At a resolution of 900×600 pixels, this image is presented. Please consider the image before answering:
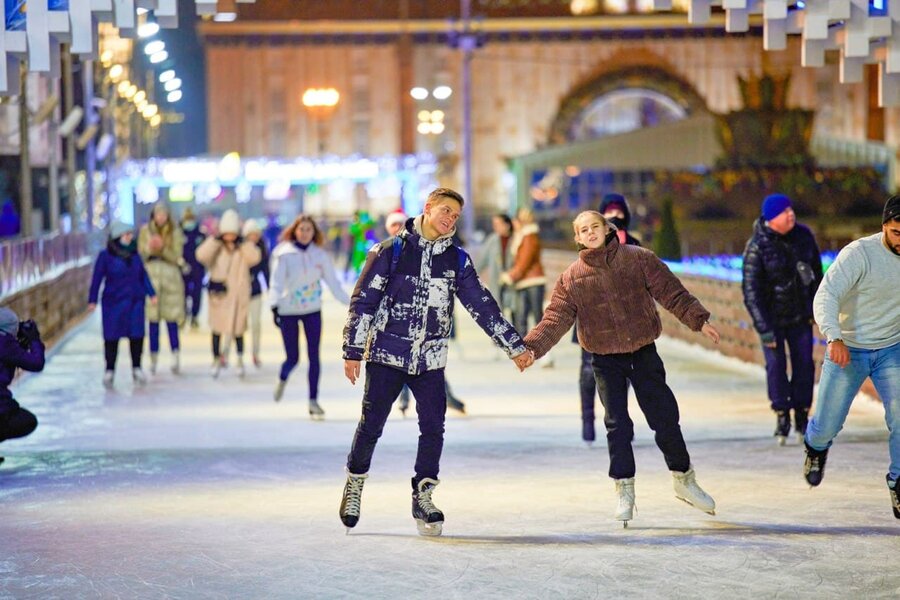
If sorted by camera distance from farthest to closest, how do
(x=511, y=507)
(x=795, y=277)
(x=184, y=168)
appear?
(x=184, y=168)
(x=795, y=277)
(x=511, y=507)

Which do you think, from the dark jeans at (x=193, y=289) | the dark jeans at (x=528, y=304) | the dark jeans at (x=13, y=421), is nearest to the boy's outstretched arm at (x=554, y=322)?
the dark jeans at (x=13, y=421)

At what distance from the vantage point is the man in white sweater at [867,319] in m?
8.67

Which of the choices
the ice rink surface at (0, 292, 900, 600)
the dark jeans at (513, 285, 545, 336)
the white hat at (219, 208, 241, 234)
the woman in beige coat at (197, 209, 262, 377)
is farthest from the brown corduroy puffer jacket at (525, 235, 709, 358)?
the dark jeans at (513, 285, 545, 336)

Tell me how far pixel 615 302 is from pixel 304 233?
5761 mm

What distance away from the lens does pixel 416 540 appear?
8.50 m

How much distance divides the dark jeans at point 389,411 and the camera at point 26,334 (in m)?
3.02

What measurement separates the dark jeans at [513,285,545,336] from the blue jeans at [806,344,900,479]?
9992 millimetres

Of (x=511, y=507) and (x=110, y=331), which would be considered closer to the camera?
(x=511, y=507)

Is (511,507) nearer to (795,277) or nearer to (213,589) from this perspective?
(213,589)

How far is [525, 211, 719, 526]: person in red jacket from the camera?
350 inches

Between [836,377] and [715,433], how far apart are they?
150 inches

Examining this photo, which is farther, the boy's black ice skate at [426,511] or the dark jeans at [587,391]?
the dark jeans at [587,391]

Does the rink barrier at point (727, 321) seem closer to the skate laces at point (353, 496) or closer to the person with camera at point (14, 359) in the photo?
the person with camera at point (14, 359)

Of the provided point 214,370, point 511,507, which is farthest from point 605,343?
point 214,370
